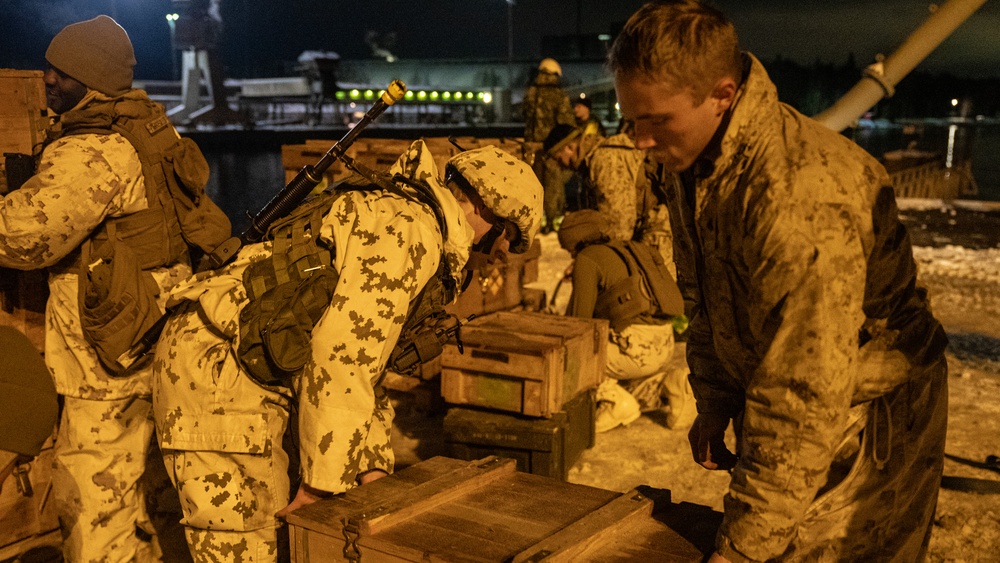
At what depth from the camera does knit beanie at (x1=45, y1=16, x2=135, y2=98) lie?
12.1ft

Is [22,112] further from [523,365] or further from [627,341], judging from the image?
[627,341]

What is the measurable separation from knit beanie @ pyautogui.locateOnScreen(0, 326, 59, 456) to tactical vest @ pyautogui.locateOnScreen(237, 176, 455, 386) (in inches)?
29.9

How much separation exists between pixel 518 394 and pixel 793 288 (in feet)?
10.3

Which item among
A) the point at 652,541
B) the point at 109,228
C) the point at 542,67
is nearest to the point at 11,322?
the point at 109,228

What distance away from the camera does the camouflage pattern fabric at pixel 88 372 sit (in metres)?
3.38

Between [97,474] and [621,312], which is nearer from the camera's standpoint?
[97,474]

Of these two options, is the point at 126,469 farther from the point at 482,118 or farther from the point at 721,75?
the point at 482,118

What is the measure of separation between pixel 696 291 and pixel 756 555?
2.58 ft

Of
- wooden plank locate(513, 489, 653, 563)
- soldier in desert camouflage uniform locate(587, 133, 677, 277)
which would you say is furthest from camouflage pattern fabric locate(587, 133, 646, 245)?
wooden plank locate(513, 489, 653, 563)

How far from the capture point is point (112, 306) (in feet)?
11.7

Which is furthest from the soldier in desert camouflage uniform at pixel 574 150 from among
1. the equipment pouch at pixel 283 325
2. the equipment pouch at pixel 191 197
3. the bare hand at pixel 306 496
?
the bare hand at pixel 306 496

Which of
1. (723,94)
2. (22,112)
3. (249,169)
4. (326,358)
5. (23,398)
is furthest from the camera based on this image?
(249,169)

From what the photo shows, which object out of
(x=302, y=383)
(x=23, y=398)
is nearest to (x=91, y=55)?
(x=23, y=398)

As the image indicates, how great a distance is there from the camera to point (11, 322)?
3.96 m
